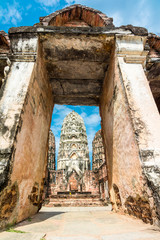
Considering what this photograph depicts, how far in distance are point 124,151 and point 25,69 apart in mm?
2069

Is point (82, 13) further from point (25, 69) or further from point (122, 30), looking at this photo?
point (25, 69)

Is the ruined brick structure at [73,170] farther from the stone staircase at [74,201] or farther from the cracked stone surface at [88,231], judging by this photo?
the cracked stone surface at [88,231]

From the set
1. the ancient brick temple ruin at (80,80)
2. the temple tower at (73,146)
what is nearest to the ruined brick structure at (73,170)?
the temple tower at (73,146)

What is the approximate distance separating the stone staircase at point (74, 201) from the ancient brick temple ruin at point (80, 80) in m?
9.74

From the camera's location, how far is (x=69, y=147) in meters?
38.4

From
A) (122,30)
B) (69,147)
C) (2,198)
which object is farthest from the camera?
(69,147)

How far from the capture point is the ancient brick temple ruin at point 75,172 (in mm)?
11984

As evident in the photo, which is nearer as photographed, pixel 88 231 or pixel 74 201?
pixel 88 231

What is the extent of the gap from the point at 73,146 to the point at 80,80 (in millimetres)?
36154

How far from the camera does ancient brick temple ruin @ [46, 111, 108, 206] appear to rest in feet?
39.3

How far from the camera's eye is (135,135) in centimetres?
177

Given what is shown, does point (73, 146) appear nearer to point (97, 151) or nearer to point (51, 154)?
point (51, 154)

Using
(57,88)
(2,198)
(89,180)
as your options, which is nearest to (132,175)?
(2,198)

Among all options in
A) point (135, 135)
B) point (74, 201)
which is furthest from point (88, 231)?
point (74, 201)
